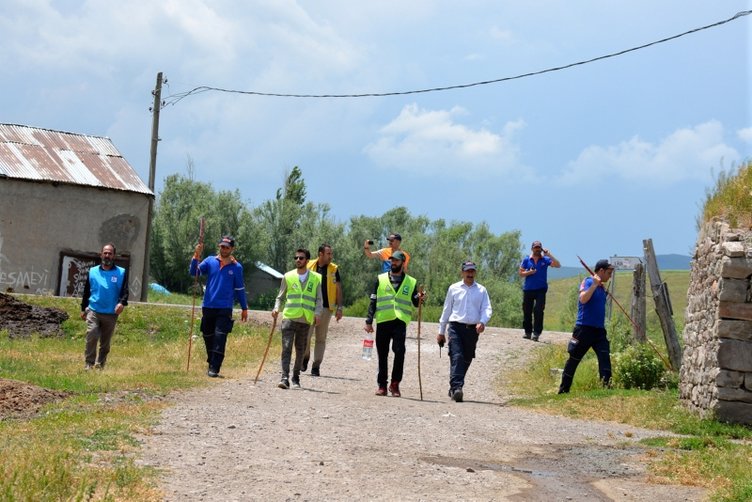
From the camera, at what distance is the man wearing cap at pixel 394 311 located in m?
15.7

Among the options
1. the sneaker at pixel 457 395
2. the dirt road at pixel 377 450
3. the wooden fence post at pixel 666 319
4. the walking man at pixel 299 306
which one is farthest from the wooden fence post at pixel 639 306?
the walking man at pixel 299 306

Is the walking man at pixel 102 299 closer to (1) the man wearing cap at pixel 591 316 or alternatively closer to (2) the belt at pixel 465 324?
(2) the belt at pixel 465 324

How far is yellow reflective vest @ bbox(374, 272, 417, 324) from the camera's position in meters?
15.7

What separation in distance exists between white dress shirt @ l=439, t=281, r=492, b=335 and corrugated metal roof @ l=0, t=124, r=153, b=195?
2375cm

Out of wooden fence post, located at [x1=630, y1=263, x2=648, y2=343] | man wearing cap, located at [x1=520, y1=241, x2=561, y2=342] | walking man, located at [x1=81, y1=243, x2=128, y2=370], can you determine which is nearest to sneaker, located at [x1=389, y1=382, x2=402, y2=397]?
walking man, located at [x1=81, y1=243, x2=128, y2=370]

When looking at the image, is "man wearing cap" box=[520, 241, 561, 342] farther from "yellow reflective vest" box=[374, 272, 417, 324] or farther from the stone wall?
the stone wall

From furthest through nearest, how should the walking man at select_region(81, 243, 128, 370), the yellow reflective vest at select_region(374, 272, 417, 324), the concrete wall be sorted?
the concrete wall, the walking man at select_region(81, 243, 128, 370), the yellow reflective vest at select_region(374, 272, 417, 324)

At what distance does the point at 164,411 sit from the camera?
11914mm

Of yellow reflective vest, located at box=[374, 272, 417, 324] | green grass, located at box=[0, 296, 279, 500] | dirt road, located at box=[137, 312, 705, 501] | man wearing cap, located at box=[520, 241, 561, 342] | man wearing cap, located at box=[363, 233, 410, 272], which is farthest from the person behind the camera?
man wearing cap, located at box=[520, 241, 561, 342]


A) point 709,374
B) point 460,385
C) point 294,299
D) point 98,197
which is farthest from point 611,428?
point 98,197

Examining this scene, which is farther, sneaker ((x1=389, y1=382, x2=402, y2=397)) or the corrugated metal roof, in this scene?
the corrugated metal roof

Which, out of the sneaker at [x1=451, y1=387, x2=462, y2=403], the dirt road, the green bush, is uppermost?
the green bush

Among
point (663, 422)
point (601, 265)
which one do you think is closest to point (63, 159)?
point (601, 265)

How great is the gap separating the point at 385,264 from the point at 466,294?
457 cm
